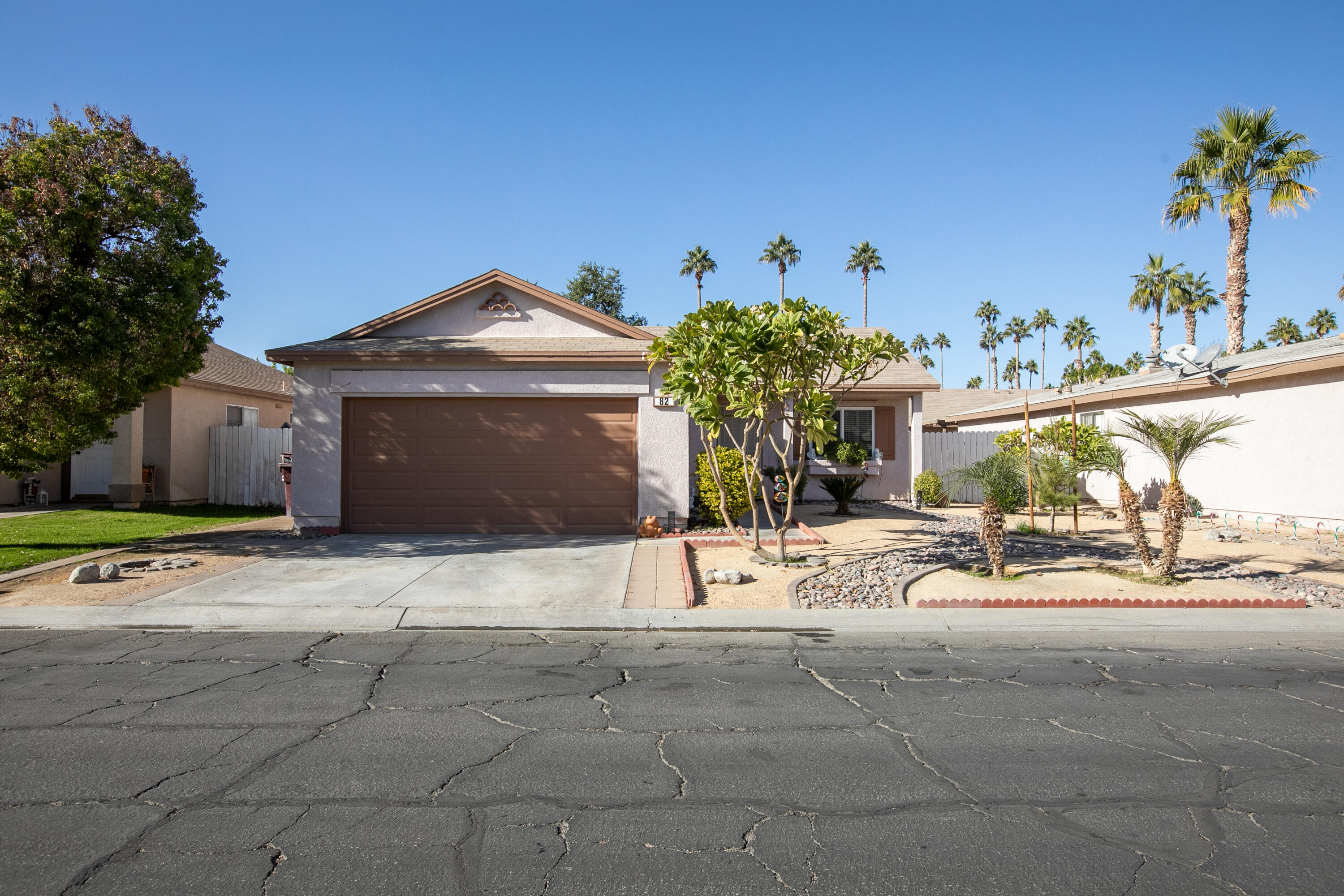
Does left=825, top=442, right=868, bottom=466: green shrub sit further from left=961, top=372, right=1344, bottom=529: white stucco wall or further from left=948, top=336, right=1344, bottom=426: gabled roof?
left=961, top=372, right=1344, bottom=529: white stucco wall

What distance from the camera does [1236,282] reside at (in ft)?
83.6

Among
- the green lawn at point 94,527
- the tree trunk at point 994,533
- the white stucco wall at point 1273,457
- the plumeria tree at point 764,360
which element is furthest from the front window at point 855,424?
the green lawn at point 94,527

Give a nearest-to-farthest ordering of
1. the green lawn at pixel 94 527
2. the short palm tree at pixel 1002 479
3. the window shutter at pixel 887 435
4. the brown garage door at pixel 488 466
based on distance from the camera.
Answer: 1. the green lawn at pixel 94 527
2. the short palm tree at pixel 1002 479
3. the brown garage door at pixel 488 466
4. the window shutter at pixel 887 435

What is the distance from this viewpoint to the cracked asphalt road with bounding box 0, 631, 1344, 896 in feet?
11.2

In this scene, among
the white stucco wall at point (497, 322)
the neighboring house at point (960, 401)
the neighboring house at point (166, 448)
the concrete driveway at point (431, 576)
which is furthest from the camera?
the neighboring house at point (960, 401)

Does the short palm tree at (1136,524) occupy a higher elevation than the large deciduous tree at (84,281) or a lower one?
lower

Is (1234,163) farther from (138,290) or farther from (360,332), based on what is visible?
(138,290)

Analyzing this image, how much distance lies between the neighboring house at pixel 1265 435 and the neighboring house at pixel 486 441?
9.69 m

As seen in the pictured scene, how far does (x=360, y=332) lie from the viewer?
15.2 meters

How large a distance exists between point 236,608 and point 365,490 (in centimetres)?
576

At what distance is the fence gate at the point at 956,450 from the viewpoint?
71.8 feet

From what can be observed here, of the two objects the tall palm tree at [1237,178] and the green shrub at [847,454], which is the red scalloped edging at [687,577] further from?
the tall palm tree at [1237,178]

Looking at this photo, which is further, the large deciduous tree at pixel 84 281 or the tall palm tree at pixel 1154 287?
the tall palm tree at pixel 1154 287

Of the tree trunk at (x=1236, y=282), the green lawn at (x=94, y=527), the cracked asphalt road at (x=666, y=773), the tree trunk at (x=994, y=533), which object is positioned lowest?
the cracked asphalt road at (x=666, y=773)
